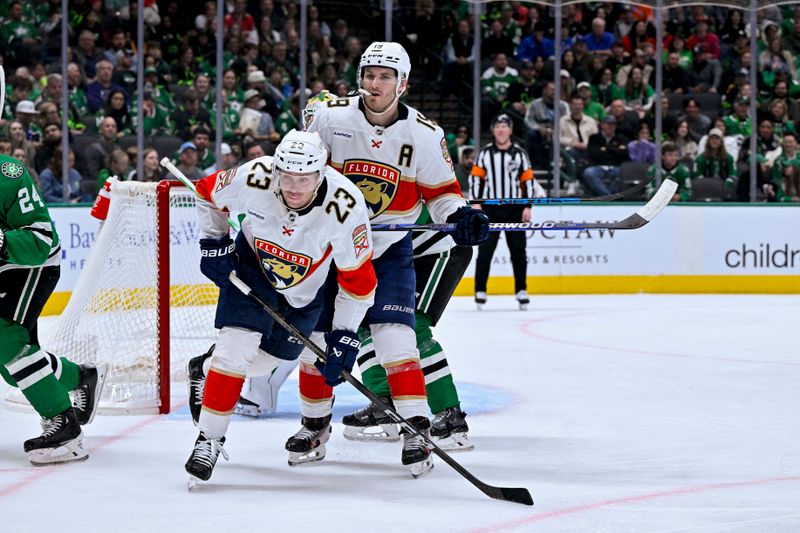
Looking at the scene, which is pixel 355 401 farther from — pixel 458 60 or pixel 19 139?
pixel 458 60

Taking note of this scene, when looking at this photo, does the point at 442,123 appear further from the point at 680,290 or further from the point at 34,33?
the point at 34,33

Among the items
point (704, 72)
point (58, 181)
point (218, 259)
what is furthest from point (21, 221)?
point (704, 72)

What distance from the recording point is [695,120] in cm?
980

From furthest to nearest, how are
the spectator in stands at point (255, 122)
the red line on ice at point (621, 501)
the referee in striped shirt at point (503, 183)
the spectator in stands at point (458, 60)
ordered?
the spectator in stands at point (458, 60) < the spectator in stands at point (255, 122) < the referee in striped shirt at point (503, 183) < the red line on ice at point (621, 501)

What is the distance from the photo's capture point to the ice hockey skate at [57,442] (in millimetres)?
3465

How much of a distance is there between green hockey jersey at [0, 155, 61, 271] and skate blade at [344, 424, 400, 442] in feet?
3.70

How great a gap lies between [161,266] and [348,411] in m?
0.84

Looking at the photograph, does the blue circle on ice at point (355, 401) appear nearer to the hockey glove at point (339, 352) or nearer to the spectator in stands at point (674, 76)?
the hockey glove at point (339, 352)

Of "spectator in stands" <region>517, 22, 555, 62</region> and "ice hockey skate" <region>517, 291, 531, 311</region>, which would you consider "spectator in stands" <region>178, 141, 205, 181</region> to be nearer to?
"ice hockey skate" <region>517, 291, 531, 311</region>

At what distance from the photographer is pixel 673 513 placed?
294 cm

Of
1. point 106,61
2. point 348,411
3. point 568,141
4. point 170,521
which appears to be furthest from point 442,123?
point 170,521

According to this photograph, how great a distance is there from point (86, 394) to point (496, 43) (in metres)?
6.29

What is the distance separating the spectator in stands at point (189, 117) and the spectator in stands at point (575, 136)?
2641 mm

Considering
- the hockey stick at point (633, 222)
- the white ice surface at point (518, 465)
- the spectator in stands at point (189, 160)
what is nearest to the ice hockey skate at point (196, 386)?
the white ice surface at point (518, 465)
